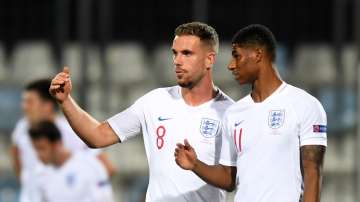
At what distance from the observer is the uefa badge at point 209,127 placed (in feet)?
17.1

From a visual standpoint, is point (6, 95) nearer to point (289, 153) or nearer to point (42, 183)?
point (42, 183)

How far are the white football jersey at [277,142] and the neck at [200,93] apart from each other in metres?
0.51

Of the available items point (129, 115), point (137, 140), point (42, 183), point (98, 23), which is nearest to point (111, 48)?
point (98, 23)

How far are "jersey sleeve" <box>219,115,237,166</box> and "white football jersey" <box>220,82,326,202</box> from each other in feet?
0.28

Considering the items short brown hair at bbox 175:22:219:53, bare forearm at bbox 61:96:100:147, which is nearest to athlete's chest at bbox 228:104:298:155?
short brown hair at bbox 175:22:219:53

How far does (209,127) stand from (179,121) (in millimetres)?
158

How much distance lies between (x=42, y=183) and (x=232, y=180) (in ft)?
11.7

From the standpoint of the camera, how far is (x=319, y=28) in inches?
472

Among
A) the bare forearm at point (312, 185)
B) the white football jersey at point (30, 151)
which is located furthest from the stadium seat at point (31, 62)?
the bare forearm at point (312, 185)

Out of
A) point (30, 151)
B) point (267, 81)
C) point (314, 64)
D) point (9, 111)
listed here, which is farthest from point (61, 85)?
point (314, 64)

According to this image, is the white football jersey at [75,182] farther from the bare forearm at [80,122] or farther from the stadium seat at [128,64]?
the stadium seat at [128,64]

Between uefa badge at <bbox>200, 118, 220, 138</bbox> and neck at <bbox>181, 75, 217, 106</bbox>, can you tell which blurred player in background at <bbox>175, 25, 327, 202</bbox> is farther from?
neck at <bbox>181, 75, 217, 106</bbox>

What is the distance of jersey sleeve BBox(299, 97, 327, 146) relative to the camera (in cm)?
466

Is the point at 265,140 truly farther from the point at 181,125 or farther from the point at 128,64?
the point at 128,64
